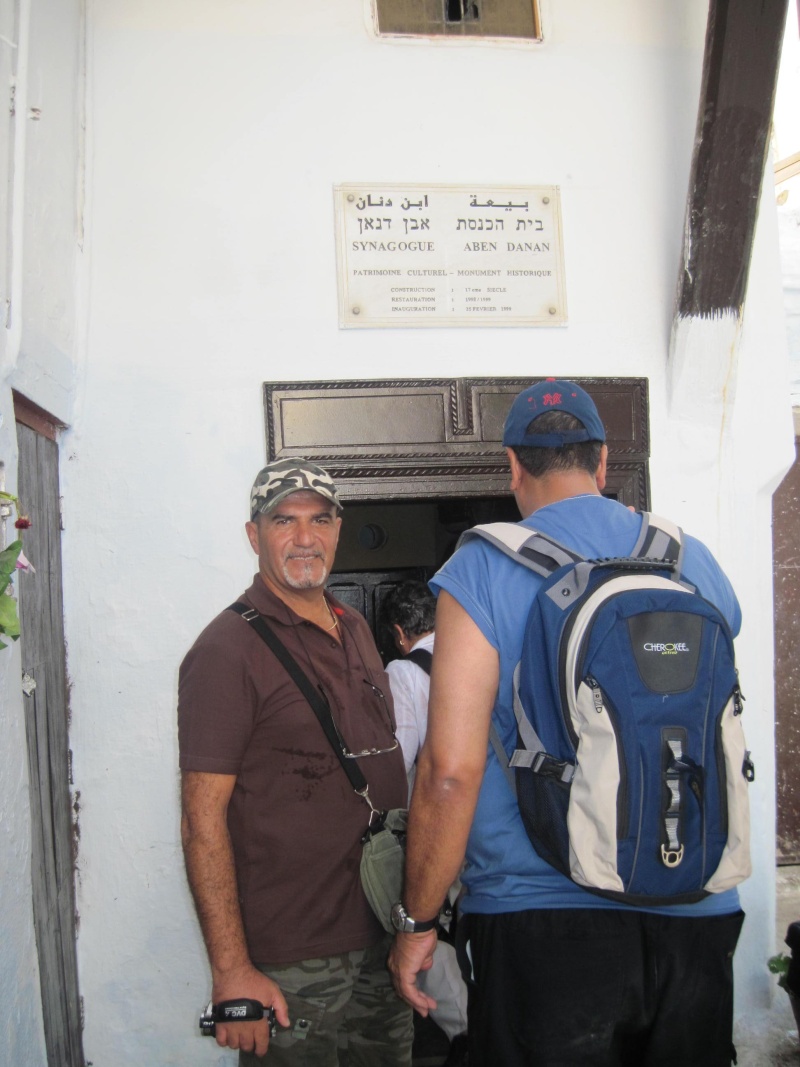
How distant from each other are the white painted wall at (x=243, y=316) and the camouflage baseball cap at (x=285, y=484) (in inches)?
28.1

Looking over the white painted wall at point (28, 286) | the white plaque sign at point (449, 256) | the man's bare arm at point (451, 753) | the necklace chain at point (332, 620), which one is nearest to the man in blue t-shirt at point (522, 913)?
the man's bare arm at point (451, 753)

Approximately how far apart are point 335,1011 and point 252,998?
20 cm

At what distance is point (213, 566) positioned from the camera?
2904mm

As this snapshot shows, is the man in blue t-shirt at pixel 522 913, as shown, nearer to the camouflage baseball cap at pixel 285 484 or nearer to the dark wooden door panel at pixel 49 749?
the camouflage baseball cap at pixel 285 484

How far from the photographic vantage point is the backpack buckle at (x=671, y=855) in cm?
142

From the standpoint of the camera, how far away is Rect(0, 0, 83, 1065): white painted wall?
1.98m

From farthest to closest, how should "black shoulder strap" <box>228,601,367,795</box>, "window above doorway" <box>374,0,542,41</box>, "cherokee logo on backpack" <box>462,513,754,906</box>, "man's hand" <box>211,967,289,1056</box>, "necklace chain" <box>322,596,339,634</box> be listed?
"window above doorway" <box>374,0,542,41</box> < "necklace chain" <box>322,596,339,634</box> < "black shoulder strap" <box>228,601,367,795</box> < "man's hand" <box>211,967,289,1056</box> < "cherokee logo on backpack" <box>462,513,754,906</box>

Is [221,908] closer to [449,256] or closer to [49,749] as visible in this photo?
[49,749]

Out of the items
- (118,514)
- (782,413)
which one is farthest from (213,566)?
(782,413)

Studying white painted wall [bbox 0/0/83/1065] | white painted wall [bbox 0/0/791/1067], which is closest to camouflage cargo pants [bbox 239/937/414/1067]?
white painted wall [bbox 0/0/83/1065]

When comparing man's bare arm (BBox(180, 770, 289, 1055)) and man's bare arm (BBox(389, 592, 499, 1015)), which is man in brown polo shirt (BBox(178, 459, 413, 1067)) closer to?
man's bare arm (BBox(180, 770, 289, 1055))

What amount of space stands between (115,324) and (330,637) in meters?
1.41

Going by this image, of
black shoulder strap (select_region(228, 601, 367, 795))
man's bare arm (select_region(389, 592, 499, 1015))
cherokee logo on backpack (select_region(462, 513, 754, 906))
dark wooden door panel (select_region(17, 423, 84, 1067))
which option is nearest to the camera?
cherokee logo on backpack (select_region(462, 513, 754, 906))

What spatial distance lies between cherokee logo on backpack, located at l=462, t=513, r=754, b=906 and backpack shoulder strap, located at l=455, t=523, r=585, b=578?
5 cm
